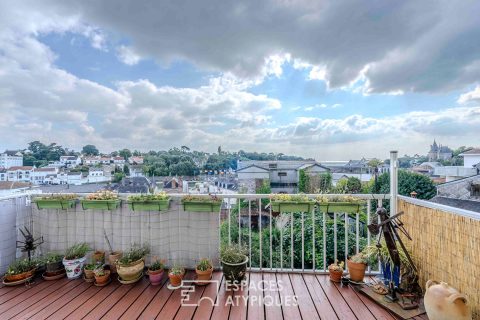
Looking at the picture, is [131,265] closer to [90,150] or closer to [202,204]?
[202,204]

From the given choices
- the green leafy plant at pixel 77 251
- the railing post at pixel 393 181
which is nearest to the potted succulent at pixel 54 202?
the green leafy plant at pixel 77 251

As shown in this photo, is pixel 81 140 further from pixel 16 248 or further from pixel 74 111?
pixel 16 248

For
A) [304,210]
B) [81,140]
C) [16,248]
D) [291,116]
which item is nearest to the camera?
[304,210]

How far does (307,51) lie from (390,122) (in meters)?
2.80

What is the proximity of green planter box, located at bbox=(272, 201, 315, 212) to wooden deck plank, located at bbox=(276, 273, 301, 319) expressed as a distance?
0.82 m

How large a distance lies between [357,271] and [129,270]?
262 centimetres

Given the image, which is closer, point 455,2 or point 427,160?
point 455,2

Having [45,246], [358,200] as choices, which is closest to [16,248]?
[45,246]

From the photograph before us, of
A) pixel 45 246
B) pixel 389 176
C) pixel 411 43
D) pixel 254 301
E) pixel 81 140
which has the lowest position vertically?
pixel 254 301

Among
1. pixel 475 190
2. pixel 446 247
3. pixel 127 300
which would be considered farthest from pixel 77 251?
pixel 475 190

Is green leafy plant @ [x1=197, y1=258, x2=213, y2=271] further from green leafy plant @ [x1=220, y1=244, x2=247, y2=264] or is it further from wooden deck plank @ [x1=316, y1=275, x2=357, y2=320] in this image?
wooden deck plank @ [x1=316, y1=275, x2=357, y2=320]

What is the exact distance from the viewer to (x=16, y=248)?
2873mm

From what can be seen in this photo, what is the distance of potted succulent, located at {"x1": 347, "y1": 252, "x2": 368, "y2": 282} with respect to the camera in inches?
94.7

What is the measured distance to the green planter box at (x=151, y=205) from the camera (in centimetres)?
263
